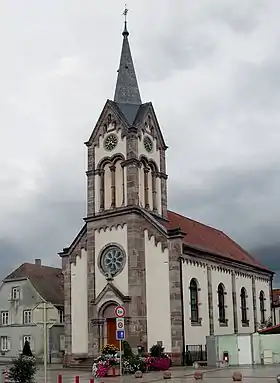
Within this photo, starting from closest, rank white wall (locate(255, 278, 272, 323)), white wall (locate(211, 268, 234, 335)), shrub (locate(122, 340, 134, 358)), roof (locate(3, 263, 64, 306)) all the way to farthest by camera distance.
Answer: shrub (locate(122, 340, 134, 358)) → white wall (locate(211, 268, 234, 335)) → white wall (locate(255, 278, 272, 323)) → roof (locate(3, 263, 64, 306))

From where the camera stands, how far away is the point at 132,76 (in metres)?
51.9

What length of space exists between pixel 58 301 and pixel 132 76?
24.7 metres

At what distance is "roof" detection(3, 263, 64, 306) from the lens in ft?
204

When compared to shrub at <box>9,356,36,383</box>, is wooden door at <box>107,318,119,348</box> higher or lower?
higher

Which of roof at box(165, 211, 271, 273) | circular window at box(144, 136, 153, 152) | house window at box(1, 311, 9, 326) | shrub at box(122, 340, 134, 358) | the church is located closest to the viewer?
shrub at box(122, 340, 134, 358)

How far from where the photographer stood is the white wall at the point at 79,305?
4734 centimetres

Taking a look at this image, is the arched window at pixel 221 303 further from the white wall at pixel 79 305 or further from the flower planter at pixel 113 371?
the flower planter at pixel 113 371

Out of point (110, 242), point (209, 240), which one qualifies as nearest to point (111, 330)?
point (110, 242)

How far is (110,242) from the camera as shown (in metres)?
46.9

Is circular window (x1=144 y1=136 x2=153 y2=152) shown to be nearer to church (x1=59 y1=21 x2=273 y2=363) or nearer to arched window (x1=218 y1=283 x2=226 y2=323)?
church (x1=59 y1=21 x2=273 y2=363)

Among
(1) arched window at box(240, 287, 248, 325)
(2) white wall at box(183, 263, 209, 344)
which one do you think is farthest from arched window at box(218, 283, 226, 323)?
(1) arched window at box(240, 287, 248, 325)

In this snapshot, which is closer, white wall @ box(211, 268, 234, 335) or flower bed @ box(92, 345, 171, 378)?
flower bed @ box(92, 345, 171, 378)

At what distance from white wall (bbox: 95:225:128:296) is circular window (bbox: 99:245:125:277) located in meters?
0.33

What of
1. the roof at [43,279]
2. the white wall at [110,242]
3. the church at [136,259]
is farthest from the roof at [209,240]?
the roof at [43,279]
